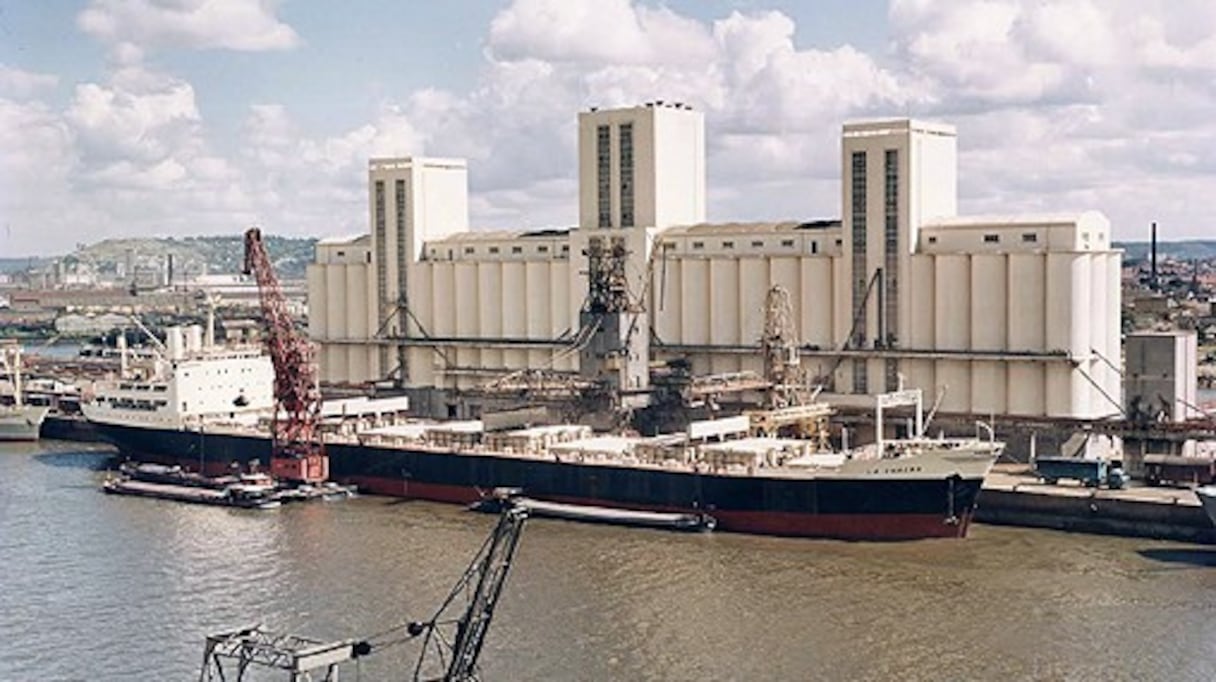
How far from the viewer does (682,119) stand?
55531 millimetres

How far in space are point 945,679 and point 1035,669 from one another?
1.66m

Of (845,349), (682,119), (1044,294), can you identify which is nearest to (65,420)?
(682,119)

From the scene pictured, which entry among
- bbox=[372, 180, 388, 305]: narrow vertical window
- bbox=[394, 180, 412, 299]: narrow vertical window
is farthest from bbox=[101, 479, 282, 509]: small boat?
bbox=[372, 180, 388, 305]: narrow vertical window

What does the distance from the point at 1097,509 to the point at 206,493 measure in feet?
79.6

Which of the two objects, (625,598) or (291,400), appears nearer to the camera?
(625,598)

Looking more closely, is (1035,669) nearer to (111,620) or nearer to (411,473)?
(111,620)

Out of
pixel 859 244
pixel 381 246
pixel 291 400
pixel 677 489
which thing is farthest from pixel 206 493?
pixel 859 244

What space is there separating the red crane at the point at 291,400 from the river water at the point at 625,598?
17.0ft

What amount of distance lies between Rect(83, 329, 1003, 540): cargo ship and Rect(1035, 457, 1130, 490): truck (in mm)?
1852

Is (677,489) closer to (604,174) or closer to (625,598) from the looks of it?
(625,598)

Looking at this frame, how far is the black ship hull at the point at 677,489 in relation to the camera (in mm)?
38031

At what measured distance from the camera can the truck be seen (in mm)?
39188

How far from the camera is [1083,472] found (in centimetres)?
3972

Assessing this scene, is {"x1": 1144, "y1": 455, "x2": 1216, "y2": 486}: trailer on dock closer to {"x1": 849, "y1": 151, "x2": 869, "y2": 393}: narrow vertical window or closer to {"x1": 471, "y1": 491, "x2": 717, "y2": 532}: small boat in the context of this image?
{"x1": 849, "y1": 151, "x2": 869, "y2": 393}: narrow vertical window
